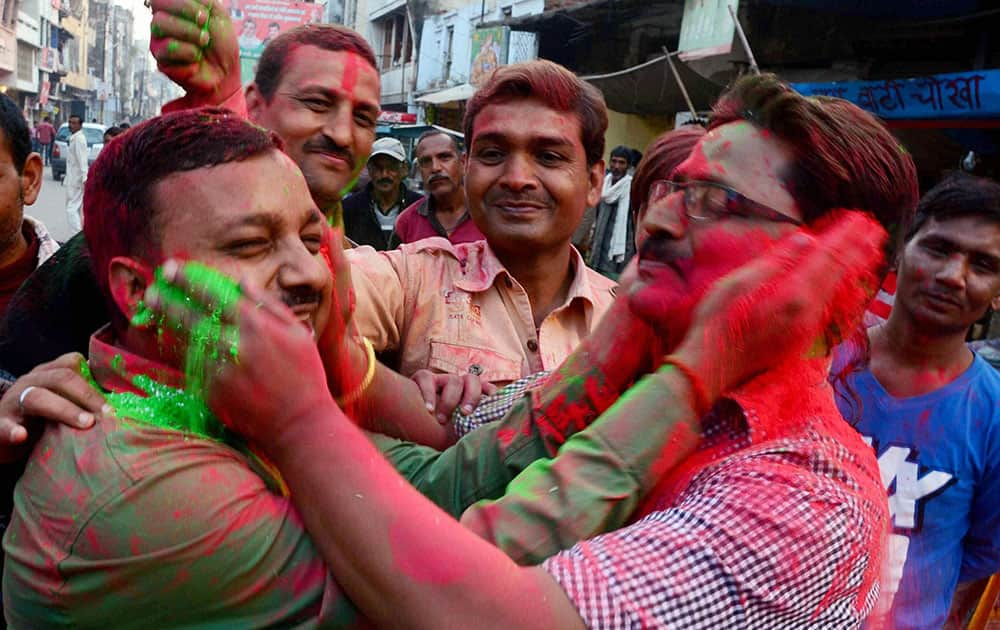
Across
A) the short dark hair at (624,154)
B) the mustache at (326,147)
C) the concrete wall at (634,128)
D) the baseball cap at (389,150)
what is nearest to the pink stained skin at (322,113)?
the mustache at (326,147)

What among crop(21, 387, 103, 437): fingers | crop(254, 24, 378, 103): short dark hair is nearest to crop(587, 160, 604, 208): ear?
crop(254, 24, 378, 103): short dark hair

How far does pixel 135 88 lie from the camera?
301ft

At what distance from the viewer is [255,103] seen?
2635 mm

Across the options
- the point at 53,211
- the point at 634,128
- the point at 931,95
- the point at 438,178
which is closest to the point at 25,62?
the point at 53,211

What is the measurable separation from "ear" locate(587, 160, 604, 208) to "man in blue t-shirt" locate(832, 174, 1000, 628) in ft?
3.05

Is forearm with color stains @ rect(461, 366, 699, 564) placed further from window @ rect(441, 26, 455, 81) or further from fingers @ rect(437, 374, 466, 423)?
window @ rect(441, 26, 455, 81)

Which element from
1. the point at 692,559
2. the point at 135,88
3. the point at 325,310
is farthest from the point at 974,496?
the point at 135,88

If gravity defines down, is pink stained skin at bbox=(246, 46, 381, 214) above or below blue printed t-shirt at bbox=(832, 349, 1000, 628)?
above

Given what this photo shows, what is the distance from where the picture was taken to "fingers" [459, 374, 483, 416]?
1.99 meters

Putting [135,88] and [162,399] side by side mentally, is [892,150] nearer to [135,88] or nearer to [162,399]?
[162,399]

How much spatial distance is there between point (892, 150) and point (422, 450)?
1.11m

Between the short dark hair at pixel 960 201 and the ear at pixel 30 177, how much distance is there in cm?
299

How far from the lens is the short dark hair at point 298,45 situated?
8.52 feet

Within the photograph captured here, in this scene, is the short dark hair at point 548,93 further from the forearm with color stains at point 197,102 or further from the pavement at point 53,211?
the pavement at point 53,211
